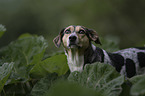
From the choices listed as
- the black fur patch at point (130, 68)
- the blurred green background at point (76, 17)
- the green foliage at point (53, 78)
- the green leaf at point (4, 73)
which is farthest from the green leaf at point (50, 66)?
the blurred green background at point (76, 17)

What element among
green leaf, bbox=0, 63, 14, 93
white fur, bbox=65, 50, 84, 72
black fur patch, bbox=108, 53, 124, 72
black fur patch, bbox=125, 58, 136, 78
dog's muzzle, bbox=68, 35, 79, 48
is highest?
dog's muzzle, bbox=68, 35, 79, 48

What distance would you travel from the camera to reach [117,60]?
38.5 inches

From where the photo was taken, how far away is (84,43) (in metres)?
0.87

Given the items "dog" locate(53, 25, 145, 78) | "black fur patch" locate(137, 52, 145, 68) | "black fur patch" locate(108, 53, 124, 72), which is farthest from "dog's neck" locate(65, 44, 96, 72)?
"black fur patch" locate(137, 52, 145, 68)

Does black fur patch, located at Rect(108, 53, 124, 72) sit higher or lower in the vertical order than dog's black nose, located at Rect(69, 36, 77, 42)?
lower

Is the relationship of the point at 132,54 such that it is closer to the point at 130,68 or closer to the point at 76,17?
the point at 130,68

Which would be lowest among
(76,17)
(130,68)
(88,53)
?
(130,68)

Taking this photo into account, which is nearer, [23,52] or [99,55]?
[99,55]

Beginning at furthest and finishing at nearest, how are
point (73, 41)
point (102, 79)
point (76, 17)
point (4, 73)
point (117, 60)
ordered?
point (76, 17)
point (117, 60)
point (73, 41)
point (4, 73)
point (102, 79)

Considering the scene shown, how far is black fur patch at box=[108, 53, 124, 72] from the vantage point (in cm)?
96

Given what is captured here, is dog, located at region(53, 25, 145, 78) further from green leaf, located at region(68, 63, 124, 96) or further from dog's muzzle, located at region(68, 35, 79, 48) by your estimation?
green leaf, located at region(68, 63, 124, 96)

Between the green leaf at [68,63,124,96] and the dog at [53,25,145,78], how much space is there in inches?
9.4

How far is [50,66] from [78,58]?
132 millimetres

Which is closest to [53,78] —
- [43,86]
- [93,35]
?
[43,86]
